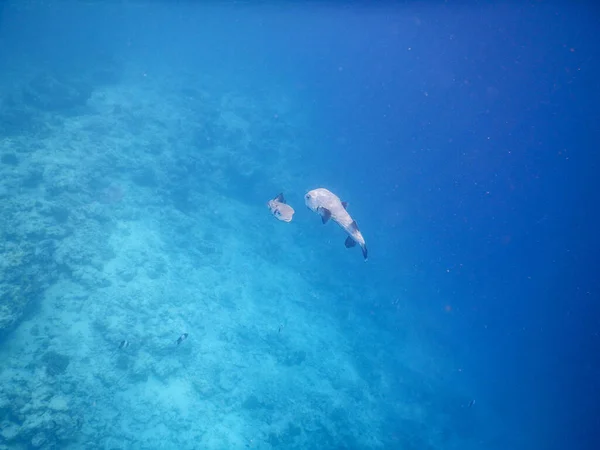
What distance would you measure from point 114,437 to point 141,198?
39.8 ft

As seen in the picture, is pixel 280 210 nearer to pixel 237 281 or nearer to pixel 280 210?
pixel 280 210

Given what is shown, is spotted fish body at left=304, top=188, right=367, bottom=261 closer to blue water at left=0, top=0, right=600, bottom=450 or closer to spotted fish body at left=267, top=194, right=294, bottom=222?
spotted fish body at left=267, top=194, right=294, bottom=222

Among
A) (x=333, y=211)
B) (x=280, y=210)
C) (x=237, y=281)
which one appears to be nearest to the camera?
(x=333, y=211)

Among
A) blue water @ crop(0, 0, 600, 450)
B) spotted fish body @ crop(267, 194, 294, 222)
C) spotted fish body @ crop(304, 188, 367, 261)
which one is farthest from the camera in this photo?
blue water @ crop(0, 0, 600, 450)

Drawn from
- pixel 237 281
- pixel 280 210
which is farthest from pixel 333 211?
pixel 237 281

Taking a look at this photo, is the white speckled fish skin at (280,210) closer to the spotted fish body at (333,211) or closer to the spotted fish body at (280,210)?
the spotted fish body at (280,210)

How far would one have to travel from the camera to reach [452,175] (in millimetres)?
74688

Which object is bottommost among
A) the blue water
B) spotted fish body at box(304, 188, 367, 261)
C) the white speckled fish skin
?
the blue water

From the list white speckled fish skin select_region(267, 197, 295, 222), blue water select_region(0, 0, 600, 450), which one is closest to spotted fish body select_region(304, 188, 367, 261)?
white speckled fish skin select_region(267, 197, 295, 222)

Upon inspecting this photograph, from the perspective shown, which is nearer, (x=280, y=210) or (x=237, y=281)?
(x=280, y=210)

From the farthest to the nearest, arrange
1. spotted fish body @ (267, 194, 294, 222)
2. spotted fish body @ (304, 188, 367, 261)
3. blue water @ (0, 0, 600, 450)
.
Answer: blue water @ (0, 0, 600, 450) → spotted fish body @ (267, 194, 294, 222) → spotted fish body @ (304, 188, 367, 261)

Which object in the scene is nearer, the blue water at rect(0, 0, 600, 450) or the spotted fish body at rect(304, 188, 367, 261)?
the spotted fish body at rect(304, 188, 367, 261)

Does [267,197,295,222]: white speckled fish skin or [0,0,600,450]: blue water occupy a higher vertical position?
[267,197,295,222]: white speckled fish skin

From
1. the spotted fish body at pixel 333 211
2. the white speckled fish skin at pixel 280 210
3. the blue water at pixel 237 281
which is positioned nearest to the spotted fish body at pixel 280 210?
the white speckled fish skin at pixel 280 210
